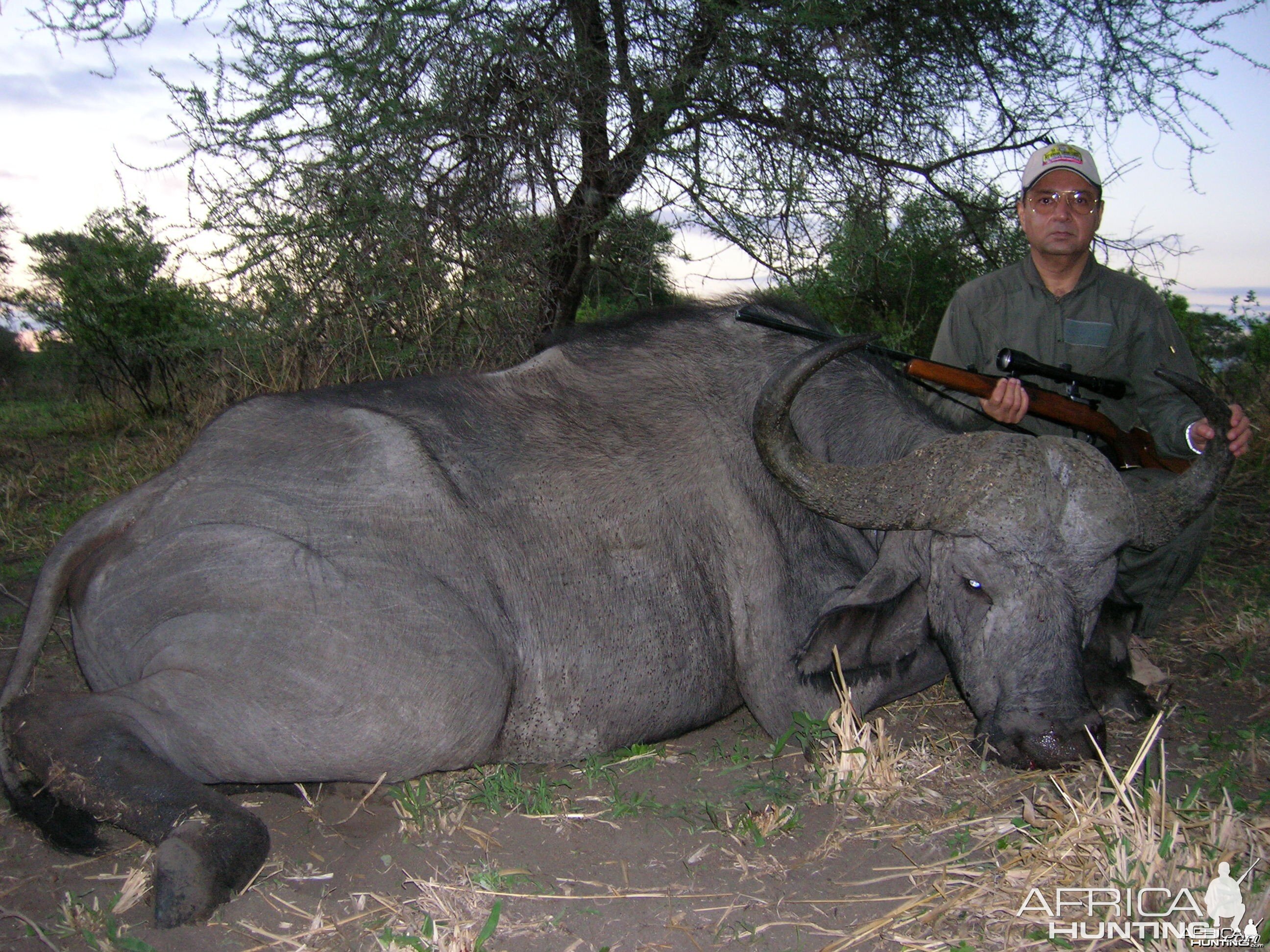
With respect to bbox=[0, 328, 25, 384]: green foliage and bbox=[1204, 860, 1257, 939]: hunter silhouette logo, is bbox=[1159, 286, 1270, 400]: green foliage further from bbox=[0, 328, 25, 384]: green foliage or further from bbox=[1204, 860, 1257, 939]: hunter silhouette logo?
bbox=[0, 328, 25, 384]: green foliage

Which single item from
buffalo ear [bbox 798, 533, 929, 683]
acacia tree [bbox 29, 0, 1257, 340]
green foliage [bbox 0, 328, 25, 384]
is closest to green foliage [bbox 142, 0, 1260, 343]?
acacia tree [bbox 29, 0, 1257, 340]

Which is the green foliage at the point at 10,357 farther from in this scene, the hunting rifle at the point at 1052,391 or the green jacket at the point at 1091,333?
the green jacket at the point at 1091,333

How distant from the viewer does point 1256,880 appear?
2.36 metres

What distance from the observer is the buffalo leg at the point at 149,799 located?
2.42m

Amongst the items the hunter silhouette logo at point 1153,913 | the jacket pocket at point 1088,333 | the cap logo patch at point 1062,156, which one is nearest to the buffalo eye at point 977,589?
the hunter silhouette logo at point 1153,913

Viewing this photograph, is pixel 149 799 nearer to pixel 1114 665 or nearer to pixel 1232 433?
pixel 1114 665

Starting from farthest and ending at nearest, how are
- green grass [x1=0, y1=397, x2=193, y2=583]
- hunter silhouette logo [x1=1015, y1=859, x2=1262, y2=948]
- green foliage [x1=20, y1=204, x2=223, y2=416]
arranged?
green foliage [x1=20, y1=204, x2=223, y2=416]
green grass [x1=0, y1=397, x2=193, y2=583]
hunter silhouette logo [x1=1015, y1=859, x2=1262, y2=948]

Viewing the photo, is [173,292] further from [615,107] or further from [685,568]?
[685,568]

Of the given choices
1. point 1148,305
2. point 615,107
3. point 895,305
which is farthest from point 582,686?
point 895,305

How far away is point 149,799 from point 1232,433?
394 centimetres

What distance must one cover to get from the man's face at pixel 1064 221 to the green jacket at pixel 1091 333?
0.22 metres

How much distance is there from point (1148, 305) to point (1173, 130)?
9.30ft

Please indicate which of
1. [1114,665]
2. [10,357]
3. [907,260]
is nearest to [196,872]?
[1114,665]

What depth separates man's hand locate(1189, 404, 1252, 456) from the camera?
11.2ft
